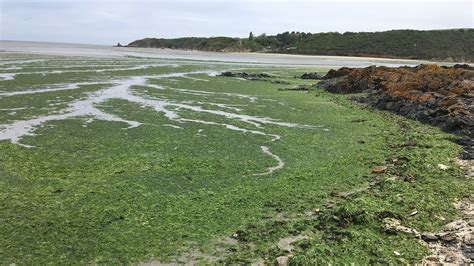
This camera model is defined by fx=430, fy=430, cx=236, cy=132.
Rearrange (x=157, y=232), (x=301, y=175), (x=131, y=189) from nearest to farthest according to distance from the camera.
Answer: (x=157, y=232) < (x=131, y=189) < (x=301, y=175)

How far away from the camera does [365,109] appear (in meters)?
23.8

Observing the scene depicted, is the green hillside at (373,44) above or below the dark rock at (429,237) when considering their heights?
above

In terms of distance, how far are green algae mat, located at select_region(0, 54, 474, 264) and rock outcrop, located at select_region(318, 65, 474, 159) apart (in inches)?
41.2

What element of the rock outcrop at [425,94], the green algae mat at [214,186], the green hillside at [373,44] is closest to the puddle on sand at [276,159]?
the green algae mat at [214,186]

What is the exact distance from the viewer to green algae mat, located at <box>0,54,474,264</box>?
279 inches

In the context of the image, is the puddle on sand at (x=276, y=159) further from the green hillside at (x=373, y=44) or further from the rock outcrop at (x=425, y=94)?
the green hillside at (x=373, y=44)

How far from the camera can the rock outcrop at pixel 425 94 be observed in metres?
17.4

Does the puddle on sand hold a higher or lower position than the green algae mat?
lower

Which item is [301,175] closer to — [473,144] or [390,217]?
[390,217]

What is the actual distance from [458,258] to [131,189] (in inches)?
258

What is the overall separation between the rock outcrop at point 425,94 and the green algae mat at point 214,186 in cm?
105

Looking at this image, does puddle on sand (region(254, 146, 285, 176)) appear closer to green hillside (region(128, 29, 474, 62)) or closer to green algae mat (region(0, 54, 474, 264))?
green algae mat (region(0, 54, 474, 264))

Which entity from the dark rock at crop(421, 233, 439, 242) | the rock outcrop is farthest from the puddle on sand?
the rock outcrop

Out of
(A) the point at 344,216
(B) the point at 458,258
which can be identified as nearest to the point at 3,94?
(A) the point at 344,216
